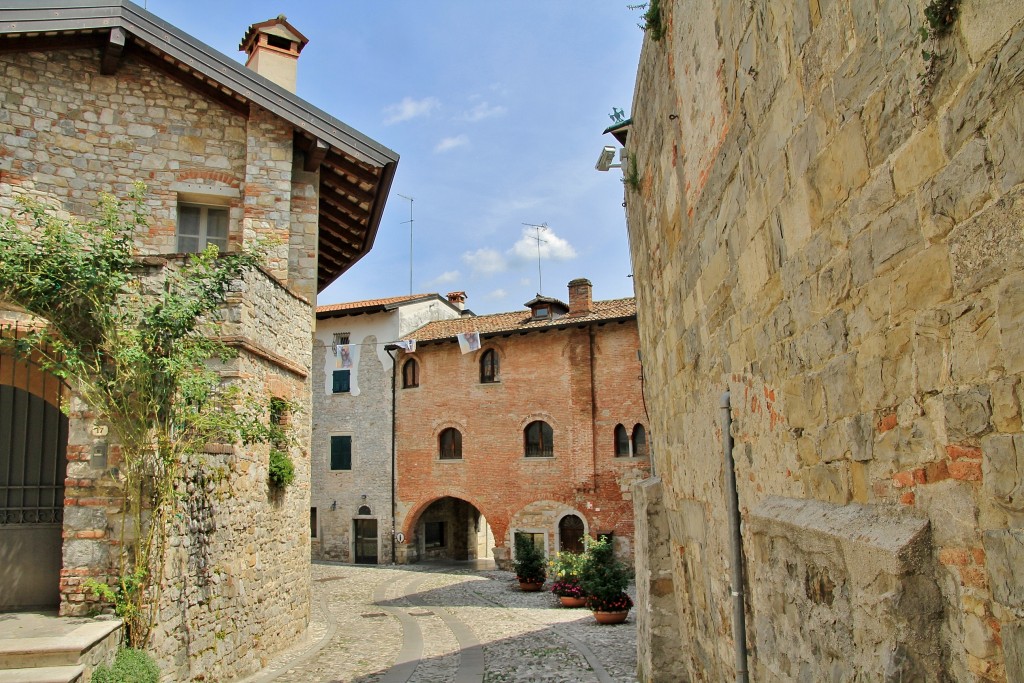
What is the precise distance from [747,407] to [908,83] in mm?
2004

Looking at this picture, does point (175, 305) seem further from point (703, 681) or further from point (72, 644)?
point (703, 681)

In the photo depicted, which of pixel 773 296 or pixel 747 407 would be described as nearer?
pixel 773 296

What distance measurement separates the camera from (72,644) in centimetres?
601

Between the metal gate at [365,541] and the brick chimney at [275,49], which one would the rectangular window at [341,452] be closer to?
the metal gate at [365,541]

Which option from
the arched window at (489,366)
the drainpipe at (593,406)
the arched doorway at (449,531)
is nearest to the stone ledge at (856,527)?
the drainpipe at (593,406)

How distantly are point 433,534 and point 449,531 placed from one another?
2.45 feet

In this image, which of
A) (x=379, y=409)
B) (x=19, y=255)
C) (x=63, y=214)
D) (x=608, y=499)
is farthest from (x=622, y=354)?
(x=19, y=255)

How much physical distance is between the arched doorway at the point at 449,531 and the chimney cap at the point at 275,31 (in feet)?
54.7

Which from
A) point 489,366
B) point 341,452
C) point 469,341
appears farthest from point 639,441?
point 341,452

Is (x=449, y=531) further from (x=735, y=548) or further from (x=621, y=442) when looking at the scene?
(x=735, y=548)

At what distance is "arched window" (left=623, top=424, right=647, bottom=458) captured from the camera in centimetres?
2227

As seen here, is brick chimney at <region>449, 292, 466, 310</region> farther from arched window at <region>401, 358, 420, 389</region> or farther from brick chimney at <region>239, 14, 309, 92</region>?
brick chimney at <region>239, 14, 309, 92</region>

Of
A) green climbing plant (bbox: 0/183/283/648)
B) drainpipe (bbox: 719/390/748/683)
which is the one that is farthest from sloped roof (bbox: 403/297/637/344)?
drainpipe (bbox: 719/390/748/683)

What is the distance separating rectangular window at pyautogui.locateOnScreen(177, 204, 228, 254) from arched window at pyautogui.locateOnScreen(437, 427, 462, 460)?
47.4 feet
